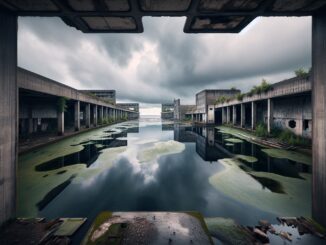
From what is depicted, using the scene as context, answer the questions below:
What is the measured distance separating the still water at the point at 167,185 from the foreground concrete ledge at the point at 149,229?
3.36 feet

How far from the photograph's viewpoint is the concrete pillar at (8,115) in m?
3.46

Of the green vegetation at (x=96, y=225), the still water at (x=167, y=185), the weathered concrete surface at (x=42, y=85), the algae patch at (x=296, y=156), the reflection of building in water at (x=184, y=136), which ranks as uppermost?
the weathered concrete surface at (x=42, y=85)

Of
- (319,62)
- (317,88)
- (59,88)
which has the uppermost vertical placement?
(59,88)

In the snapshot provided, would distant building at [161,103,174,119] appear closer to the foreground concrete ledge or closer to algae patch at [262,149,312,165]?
algae patch at [262,149,312,165]

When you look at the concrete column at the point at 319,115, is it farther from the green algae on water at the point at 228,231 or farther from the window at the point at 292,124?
the window at the point at 292,124

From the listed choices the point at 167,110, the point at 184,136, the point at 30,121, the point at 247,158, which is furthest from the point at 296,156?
the point at 167,110

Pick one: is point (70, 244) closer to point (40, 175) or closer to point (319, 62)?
point (40, 175)

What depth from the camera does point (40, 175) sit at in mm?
7457

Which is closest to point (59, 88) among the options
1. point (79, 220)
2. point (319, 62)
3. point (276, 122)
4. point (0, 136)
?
point (0, 136)

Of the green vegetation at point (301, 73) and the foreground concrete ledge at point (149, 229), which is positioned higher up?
the green vegetation at point (301, 73)

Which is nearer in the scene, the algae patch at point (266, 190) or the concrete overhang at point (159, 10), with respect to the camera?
the concrete overhang at point (159, 10)

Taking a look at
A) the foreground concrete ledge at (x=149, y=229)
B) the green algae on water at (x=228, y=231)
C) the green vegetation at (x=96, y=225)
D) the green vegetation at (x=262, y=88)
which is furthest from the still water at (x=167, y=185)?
the green vegetation at (x=262, y=88)

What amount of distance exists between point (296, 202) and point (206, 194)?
3.04 metres

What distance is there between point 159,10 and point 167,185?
250 inches
